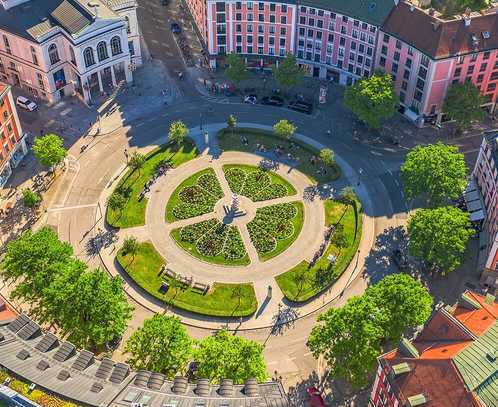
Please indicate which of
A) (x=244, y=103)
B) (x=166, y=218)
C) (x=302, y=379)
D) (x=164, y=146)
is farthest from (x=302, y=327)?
(x=244, y=103)

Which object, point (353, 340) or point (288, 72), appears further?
point (288, 72)

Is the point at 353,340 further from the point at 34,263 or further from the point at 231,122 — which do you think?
the point at 231,122

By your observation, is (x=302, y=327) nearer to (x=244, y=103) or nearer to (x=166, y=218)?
(x=166, y=218)

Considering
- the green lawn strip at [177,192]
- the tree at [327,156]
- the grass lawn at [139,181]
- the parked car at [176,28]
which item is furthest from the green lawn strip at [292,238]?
the parked car at [176,28]

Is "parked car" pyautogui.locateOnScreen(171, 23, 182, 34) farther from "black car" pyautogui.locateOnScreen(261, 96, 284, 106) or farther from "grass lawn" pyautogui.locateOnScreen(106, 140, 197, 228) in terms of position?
"grass lawn" pyautogui.locateOnScreen(106, 140, 197, 228)

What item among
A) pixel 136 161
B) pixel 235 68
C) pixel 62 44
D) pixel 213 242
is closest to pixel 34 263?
pixel 213 242

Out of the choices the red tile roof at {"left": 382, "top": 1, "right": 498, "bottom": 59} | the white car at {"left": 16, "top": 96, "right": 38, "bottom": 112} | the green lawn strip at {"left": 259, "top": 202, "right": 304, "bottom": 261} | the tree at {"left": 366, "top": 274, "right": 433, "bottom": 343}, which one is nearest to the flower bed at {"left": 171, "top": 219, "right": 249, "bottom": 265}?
the green lawn strip at {"left": 259, "top": 202, "right": 304, "bottom": 261}
